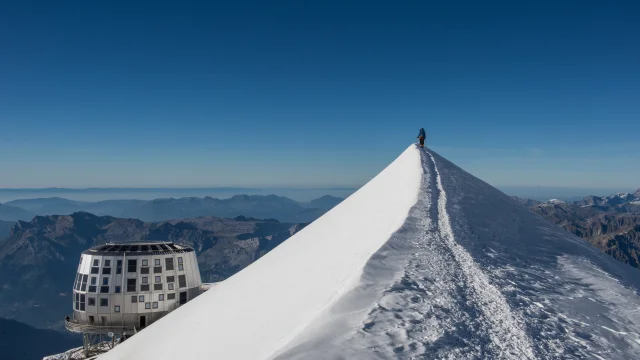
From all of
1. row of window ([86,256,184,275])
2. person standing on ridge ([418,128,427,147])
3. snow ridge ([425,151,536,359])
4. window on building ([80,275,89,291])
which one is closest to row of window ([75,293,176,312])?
window on building ([80,275,89,291])

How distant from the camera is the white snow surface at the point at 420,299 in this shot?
8.90 m

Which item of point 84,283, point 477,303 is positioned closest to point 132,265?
point 84,283

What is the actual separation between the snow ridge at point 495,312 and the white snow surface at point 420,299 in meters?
0.03

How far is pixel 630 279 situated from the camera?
16.4 metres

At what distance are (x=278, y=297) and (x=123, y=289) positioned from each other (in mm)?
50452

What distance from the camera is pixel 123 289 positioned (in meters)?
57.4

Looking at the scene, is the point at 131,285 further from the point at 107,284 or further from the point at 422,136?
the point at 422,136

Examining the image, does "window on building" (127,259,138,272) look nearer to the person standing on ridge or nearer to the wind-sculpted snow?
the person standing on ridge

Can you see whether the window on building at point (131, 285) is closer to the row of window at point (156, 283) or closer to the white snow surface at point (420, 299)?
the row of window at point (156, 283)

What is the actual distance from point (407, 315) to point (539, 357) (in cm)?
246

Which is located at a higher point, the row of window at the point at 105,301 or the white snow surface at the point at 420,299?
the white snow surface at the point at 420,299

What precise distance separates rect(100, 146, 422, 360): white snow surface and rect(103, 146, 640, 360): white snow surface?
62mm

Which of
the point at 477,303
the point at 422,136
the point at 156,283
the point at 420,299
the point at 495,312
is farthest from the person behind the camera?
the point at 156,283

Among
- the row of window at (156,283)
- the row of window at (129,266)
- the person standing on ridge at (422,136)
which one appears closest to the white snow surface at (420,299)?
the person standing on ridge at (422,136)
